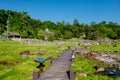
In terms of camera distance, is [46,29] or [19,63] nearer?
[19,63]

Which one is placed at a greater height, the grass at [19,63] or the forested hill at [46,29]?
the forested hill at [46,29]

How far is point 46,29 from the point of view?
444ft

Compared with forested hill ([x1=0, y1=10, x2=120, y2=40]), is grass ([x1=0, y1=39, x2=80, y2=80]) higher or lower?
lower

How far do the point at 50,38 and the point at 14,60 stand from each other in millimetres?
73917

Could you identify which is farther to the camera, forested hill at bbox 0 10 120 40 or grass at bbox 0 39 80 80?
forested hill at bbox 0 10 120 40

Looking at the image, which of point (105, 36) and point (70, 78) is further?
point (105, 36)

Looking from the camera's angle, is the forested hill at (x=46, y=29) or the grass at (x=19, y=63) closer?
the grass at (x=19, y=63)

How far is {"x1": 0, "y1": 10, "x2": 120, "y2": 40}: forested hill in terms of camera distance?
134 metres

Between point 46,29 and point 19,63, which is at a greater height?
point 46,29

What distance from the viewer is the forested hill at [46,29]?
134375mm

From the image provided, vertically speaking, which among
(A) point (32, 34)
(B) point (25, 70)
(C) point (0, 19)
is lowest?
(B) point (25, 70)

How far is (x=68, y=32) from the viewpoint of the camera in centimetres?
14762

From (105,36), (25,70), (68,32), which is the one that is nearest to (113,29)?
(105,36)

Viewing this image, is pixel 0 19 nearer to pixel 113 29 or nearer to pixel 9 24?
pixel 9 24
